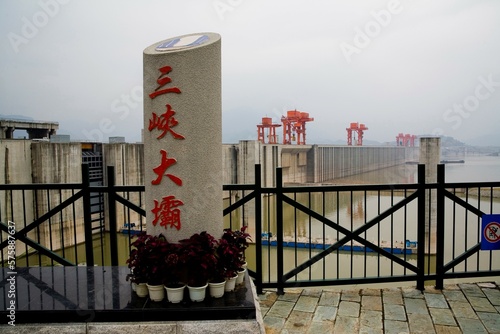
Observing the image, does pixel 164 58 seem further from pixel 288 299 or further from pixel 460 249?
pixel 460 249

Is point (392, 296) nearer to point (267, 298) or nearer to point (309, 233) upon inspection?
point (309, 233)

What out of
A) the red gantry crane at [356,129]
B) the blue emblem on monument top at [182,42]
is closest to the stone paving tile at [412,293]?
the blue emblem on monument top at [182,42]

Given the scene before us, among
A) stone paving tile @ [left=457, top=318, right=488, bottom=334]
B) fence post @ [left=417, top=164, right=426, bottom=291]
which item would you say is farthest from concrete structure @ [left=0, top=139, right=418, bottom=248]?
stone paving tile @ [left=457, top=318, right=488, bottom=334]

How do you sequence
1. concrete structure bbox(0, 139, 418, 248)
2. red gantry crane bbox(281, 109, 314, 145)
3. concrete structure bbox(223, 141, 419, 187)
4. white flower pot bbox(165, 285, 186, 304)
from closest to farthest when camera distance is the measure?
white flower pot bbox(165, 285, 186, 304)
concrete structure bbox(0, 139, 418, 248)
concrete structure bbox(223, 141, 419, 187)
red gantry crane bbox(281, 109, 314, 145)

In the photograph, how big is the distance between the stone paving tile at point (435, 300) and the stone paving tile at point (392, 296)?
273 millimetres

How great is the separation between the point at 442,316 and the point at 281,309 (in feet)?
5.22

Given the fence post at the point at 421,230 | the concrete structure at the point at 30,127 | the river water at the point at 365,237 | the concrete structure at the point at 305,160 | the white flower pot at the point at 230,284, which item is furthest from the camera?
the concrete structure at the point at 305,160

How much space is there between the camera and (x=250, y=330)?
261cm

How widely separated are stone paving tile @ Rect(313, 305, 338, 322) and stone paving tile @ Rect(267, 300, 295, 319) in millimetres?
282

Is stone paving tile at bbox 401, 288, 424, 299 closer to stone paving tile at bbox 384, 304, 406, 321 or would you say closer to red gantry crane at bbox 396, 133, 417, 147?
stone paving tile at bbox 384, 304, 406, 321

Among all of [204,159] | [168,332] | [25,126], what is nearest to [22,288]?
[168,332]

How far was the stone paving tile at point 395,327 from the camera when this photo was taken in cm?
318

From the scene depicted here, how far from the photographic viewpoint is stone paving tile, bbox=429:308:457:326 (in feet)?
10.9

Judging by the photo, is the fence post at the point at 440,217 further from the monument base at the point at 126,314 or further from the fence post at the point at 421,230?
the monument base at the point at 126,314
